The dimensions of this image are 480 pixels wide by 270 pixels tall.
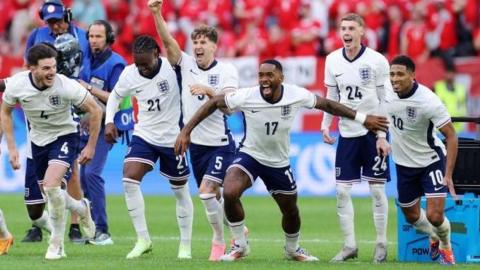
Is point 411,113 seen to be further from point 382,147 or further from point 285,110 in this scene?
point 285,110

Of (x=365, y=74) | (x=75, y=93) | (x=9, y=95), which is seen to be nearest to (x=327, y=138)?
(x=365, y=74)

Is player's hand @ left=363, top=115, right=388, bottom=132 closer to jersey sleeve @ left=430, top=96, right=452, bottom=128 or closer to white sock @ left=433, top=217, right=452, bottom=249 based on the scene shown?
jersey sleeve @ left=430, top=96, right=452, bottom=128

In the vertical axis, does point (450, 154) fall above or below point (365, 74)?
below

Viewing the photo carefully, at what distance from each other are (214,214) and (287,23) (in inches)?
636

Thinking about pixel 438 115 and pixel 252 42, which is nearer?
pixel 438 115

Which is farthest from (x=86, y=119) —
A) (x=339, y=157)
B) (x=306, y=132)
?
(x=306, y=132)

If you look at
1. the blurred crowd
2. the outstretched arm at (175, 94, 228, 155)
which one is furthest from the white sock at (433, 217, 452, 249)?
the blurred crowd

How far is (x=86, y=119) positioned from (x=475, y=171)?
5260 mm

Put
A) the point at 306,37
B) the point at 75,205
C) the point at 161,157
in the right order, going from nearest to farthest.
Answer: the point at 161,157 < the point at 75,205 < the point at 306,37

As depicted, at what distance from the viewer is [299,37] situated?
98.2ft

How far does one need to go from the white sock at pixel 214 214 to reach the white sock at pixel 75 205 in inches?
84.9

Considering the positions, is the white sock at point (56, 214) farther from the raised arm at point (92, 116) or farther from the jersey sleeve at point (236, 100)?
the jersey sleeve at point (236, 100)

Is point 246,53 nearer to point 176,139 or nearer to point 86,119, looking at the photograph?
point 86,119

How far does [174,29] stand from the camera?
103 ft
